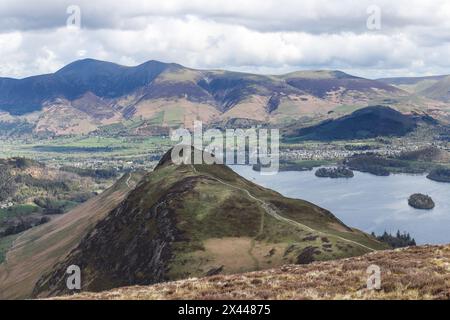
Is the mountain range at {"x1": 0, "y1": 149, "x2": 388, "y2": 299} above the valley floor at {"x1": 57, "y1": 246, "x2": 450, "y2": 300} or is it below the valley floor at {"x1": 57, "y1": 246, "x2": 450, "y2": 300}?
below

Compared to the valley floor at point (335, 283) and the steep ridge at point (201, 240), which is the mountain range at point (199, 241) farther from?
the valley floor at point (335, 283)

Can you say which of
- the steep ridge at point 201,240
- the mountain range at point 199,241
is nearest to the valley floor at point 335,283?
the steep ridge at point 201,240

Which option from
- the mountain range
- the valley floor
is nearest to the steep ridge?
the mountain range

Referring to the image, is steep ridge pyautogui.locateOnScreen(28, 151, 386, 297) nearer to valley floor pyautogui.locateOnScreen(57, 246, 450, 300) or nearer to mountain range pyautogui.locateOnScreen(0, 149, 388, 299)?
mountain range pyautogui.locateOnScreen(0, 149, 388, 299)

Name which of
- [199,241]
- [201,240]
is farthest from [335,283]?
[201,240]

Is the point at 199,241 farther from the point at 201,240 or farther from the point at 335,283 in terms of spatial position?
the point at 335,283
